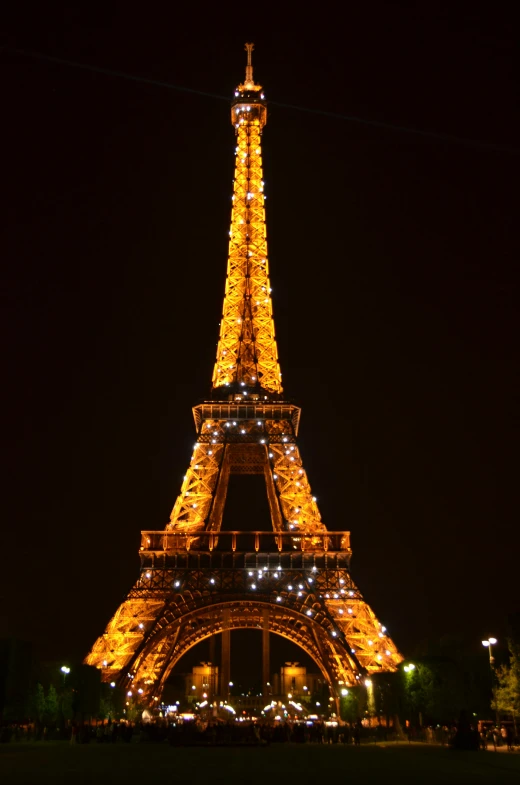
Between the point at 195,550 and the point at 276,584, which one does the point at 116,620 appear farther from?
the point at 276,584

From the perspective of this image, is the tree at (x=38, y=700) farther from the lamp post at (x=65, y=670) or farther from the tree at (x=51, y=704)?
the lamp post at (x=65, y=670)

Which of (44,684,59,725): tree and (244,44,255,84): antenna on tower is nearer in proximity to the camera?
(44,684,59,725): tree

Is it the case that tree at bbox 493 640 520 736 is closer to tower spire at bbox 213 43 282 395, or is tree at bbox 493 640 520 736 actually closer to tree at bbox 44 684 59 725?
tree at bbox 44 684 59 725

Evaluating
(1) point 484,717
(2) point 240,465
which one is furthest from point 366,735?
(2) point 240,465

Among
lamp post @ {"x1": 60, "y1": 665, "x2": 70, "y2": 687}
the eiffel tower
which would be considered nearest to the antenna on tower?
the eiffel tower

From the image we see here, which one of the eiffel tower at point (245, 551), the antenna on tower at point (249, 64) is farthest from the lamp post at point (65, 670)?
the antenna on tower at point (249, 64)
